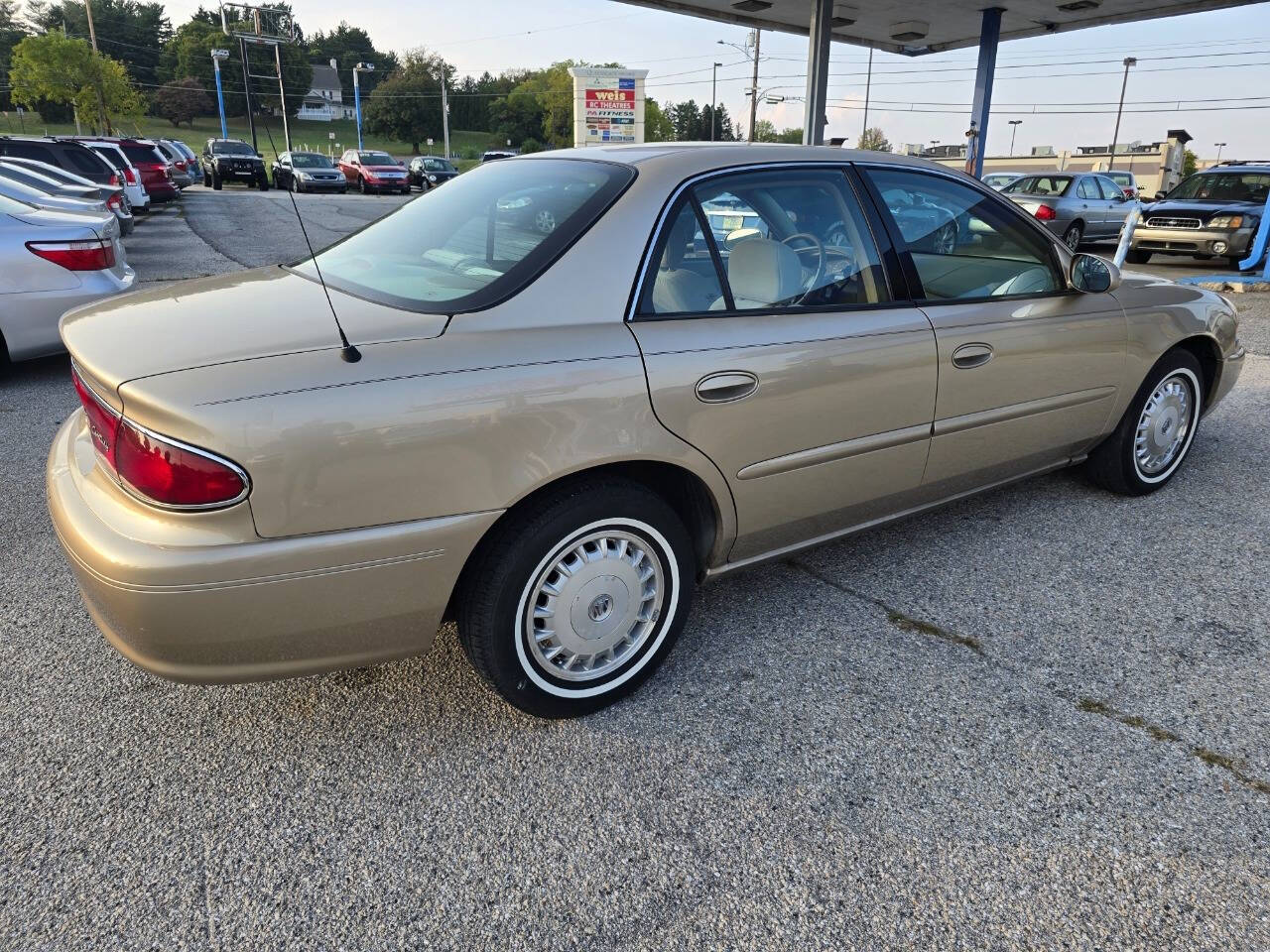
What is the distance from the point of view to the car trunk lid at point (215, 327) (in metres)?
2.01

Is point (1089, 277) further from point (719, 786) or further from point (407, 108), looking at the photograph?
point (407, 108)

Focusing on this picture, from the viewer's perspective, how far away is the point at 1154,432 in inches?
160

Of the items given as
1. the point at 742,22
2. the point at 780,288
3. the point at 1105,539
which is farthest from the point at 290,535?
the point at 742,22

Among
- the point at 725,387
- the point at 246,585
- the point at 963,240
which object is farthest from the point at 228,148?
the point at 246,585

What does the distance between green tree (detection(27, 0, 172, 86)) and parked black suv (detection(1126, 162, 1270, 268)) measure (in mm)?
105253

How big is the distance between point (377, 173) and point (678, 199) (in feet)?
111

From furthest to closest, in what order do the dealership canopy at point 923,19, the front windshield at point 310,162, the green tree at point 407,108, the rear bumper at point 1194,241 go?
the green tree at point 407,108
the front windshield at point 310,162
the dealership canopy at point 923,19
the rear bumper at point 1194,241

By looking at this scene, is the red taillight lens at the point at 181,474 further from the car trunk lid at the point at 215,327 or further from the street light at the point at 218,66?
the street light at the point at 218,66

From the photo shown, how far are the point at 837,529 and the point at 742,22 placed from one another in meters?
16.1

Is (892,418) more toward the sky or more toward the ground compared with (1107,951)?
more toward the sky

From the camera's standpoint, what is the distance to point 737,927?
1.83m

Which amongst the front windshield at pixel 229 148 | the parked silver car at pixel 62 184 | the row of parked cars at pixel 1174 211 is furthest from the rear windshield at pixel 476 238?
the front windshield at pixel 229 148

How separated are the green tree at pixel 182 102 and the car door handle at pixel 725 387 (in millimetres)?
92500

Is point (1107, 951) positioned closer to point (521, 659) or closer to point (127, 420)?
point (521, 659)
